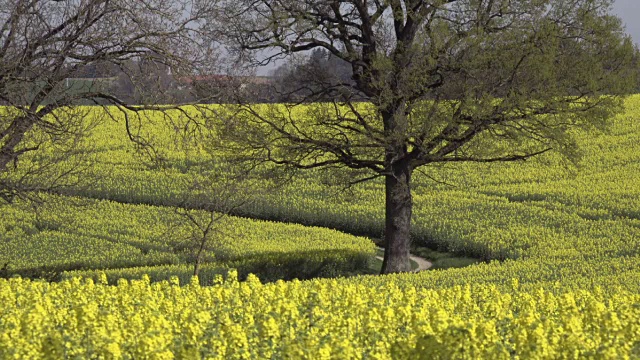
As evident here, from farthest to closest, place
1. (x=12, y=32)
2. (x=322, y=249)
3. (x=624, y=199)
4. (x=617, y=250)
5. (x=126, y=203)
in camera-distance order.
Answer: (x=126, y=203)
(x=624, y=199)
(x=322, y=249)
(x=617, y=250)
(x=12, y=32)

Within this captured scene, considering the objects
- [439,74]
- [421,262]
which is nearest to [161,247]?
[421,262]

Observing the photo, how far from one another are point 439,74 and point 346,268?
7.10m

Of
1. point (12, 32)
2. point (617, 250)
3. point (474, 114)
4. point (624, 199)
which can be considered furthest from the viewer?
point (624, 199)

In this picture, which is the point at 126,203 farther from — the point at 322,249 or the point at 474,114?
the point at 474,114

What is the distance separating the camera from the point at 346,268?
26516mm

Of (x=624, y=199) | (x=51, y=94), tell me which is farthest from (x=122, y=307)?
(x=624, y=199)

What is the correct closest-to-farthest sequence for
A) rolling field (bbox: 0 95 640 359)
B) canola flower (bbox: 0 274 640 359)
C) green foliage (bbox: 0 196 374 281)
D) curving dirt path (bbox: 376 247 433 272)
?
canola flower (bbox: 0 274 640 359) < rolling field (bbox: 0 95 640 359) < green foliage (bbox: 0 196 374 281) < curving dirt path (bbox: 376 247 433 272)

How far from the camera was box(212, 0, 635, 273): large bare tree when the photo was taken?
21.7 m

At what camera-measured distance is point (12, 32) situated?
14.1 meters

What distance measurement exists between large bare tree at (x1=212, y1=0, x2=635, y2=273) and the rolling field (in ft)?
8.96

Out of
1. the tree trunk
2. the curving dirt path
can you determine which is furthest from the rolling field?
the tree trunk

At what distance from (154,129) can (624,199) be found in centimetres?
2633

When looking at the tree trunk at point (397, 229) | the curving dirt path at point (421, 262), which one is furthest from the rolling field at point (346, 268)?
the tree trunk at point (397, 229)

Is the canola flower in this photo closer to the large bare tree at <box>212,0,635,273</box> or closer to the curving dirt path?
the large bare tree at <box>212,0,635,273</box>
